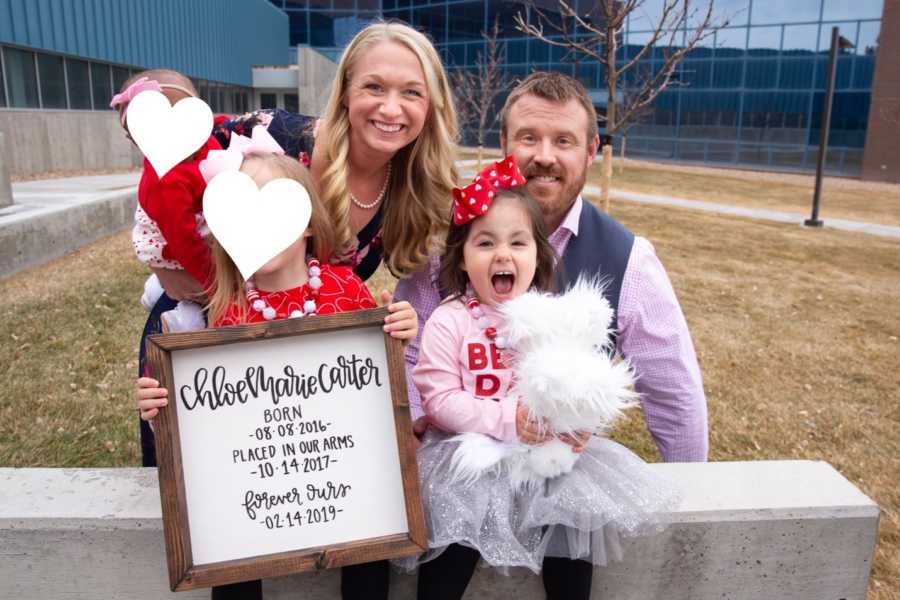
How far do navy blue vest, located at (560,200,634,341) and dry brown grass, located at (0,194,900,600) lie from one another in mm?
1689

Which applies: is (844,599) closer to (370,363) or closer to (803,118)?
(370,363)

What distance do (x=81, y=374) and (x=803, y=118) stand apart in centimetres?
2855

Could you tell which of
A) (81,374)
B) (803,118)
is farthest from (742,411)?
(803,118)

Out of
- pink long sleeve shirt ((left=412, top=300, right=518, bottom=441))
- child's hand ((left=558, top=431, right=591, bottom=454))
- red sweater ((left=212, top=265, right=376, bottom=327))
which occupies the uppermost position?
red sweater ((left=212, top=265, right=376, bottom=327))

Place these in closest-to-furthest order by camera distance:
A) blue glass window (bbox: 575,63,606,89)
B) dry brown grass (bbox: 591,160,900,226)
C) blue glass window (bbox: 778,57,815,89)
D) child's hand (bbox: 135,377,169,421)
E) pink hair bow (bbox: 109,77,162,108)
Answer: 1. child's hand (bbox: 135,377,169,421)
2. pink hair bow (bbox: 109,77,162,108)
3. dry brown grass (bbox: 591,160,900,226)
4. blue glass window (bbox: 778,57,815,89)
5. blue glass window (bbox: 575,63,606,89)

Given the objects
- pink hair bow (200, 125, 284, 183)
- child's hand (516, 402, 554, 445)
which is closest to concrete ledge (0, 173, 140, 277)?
pink hair bow (200, 125, 284, 183)

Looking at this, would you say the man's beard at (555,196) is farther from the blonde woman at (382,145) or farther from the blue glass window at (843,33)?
the blue glass window at (843,33)

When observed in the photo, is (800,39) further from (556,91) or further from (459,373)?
(459,373)

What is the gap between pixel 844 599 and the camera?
8.22ft

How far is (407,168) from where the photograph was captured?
2.80 m

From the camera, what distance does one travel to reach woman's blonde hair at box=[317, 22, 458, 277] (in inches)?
102

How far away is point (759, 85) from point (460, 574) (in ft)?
98.7
